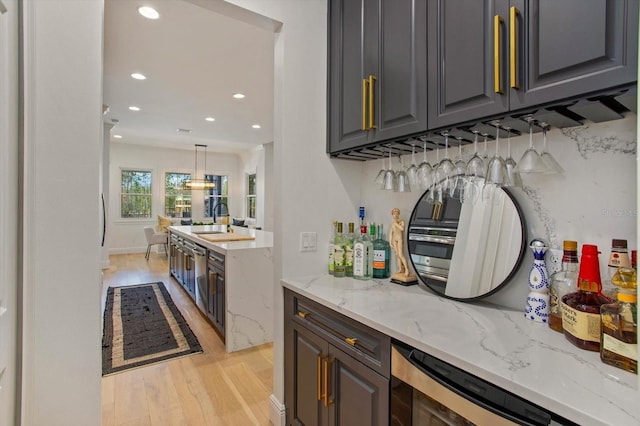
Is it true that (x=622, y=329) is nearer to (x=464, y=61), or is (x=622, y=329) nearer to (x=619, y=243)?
(x=619, y=243)

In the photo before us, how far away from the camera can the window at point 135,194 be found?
8.44m

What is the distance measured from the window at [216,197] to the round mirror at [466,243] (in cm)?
849

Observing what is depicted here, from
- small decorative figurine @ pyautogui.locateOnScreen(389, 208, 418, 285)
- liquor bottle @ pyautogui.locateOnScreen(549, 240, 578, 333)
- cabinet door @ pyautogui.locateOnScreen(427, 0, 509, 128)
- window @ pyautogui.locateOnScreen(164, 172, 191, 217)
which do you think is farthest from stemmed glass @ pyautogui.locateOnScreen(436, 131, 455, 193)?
window @ pyautogui.locateOnScreen(164, 172, 191, 217)

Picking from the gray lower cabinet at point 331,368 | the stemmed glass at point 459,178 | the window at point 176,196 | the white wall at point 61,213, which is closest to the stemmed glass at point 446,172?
the stemmed glass at point 459,178

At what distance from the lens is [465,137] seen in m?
1.41

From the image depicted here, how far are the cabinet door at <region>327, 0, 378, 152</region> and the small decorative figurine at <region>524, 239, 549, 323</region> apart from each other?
89cm

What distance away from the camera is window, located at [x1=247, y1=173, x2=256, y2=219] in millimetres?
9508

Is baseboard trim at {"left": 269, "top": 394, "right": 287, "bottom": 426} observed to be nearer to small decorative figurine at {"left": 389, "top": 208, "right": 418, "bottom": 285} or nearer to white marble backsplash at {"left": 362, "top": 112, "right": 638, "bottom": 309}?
small decorative figurine at {"left": 389, "top": 208, "right": 418, "bottom": 285}

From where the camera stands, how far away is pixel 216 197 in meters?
9.75

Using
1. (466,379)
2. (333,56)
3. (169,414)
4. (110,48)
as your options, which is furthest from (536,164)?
(110,48)

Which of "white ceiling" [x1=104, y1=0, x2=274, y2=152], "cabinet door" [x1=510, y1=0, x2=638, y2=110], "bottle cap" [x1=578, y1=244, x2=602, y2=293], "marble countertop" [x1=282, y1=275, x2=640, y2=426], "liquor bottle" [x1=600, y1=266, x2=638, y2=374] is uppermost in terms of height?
"white ceiling" [x1=104, y1=0, x2=274, y2=152]

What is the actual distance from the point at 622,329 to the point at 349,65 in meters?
1.59

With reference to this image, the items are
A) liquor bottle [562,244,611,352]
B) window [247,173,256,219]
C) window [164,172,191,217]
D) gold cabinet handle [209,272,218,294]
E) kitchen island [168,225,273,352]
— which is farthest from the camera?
A: window [247,173,256,219]

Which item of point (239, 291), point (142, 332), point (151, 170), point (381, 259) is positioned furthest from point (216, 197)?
point (381, 259)
